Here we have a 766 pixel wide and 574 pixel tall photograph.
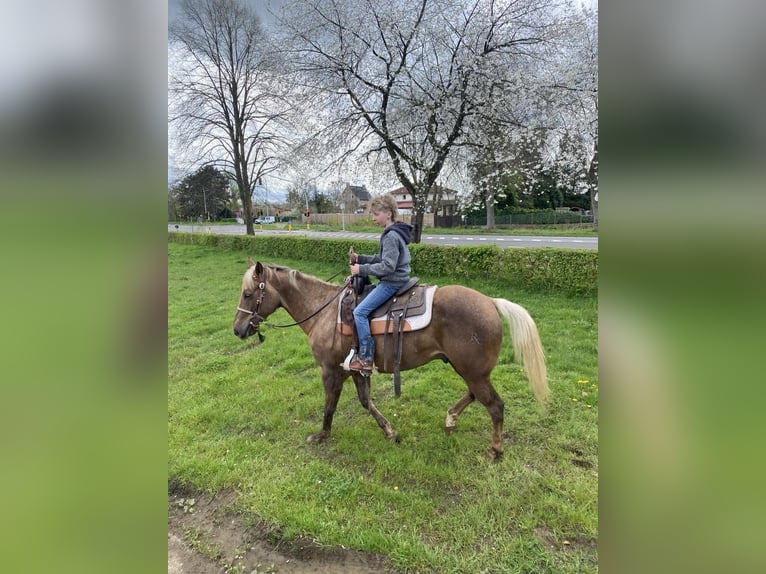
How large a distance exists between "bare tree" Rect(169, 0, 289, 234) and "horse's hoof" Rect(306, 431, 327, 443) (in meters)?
7.55

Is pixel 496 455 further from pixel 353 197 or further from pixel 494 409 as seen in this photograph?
pixel 353 197

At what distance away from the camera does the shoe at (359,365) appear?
3.59m

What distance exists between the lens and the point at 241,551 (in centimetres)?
267

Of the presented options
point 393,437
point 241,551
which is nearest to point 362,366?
point 393,437

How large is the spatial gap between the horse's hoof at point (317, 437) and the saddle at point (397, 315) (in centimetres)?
98

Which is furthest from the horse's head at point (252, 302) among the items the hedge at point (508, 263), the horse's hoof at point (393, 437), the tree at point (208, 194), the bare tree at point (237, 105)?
the tree at point (208, 194)

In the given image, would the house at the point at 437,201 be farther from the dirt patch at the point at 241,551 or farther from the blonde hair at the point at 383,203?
the dirt patch at the point at 241,551

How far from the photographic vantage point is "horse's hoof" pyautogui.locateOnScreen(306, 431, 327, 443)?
3846mm
